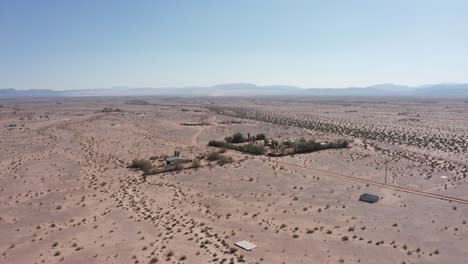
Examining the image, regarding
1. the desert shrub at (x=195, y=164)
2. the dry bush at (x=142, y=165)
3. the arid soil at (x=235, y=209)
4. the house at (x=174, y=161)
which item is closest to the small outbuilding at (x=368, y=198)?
the arid soil at (x=235, y=209)

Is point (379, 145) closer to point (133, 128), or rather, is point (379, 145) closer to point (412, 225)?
point (412, 225)

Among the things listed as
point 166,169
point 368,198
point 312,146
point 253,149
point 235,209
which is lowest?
point 235,209

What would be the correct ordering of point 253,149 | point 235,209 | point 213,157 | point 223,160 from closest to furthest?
point 235,209
point 223,160
point 213,157
point 253,149

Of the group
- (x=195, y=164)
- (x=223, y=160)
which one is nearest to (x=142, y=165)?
(x=195, y=164)

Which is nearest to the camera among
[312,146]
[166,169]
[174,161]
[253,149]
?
[166,169]

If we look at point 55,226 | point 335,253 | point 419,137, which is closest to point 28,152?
point 55,226

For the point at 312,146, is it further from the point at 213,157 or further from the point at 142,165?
the point at 142,165

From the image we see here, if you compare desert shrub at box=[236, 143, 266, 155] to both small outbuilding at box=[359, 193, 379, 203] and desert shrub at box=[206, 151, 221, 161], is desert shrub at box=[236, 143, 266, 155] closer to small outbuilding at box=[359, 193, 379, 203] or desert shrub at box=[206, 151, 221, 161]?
desert shrub at box=[206, 151, 221, 161]

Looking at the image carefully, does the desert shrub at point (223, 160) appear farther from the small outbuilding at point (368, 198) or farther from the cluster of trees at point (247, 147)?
the small outbuilding at point (368, 198)

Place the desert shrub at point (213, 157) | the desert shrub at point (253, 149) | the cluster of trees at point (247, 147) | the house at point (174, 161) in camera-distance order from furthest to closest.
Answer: the cluster of trees at point (247, 147) → the desert shrub at point (253, 149) → the desert shrub at point (213, 157) → the house at point (174, 161)

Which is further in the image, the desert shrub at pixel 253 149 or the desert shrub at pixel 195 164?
the desert shrub at pixel 253 149

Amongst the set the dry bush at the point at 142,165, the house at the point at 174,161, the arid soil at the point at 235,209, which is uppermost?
the house at the point at 174,161
